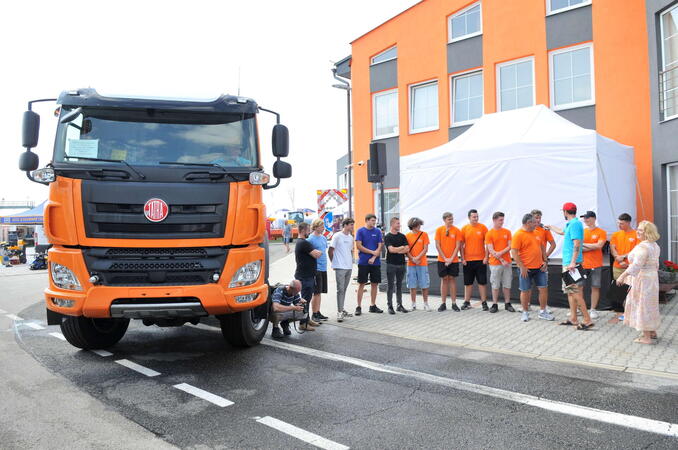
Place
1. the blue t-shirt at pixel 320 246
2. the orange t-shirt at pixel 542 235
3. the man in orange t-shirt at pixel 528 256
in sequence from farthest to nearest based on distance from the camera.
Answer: the orange t-shirt at pixel 542 235 → the man in orange t-shirt at pixel 528 256 → the blue t-shirt at pixel 320 246

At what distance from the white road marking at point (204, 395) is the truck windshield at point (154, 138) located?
7.43 ft

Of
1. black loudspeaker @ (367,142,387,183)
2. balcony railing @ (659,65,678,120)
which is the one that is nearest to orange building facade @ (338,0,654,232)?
balcony railing @ (659,65,678,120)

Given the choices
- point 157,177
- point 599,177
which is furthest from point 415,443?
point 599,177

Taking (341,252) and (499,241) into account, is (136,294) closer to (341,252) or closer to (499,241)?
(341,252)

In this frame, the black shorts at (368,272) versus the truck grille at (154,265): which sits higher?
the truck grille at (154,265)

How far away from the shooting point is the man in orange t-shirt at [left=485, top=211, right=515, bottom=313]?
9.09 m

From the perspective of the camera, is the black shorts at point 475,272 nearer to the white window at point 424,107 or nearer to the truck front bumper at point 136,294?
the truck front bumper at point 136,294

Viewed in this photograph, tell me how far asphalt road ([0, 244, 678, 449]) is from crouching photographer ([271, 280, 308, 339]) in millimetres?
430

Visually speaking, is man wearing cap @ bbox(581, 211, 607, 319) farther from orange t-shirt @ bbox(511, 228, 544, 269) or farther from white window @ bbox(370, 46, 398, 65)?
white window @ bbox(370, 46, 398, 65)

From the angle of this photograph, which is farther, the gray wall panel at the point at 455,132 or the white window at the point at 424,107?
the white window at the point at 424,107

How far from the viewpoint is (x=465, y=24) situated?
52.5 feet

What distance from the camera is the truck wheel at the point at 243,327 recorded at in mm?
6484

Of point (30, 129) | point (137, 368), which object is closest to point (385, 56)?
point (30, 129)

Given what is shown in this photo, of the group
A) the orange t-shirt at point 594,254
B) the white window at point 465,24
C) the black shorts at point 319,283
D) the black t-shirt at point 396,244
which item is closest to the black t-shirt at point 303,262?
the black shorts at point 319,283
